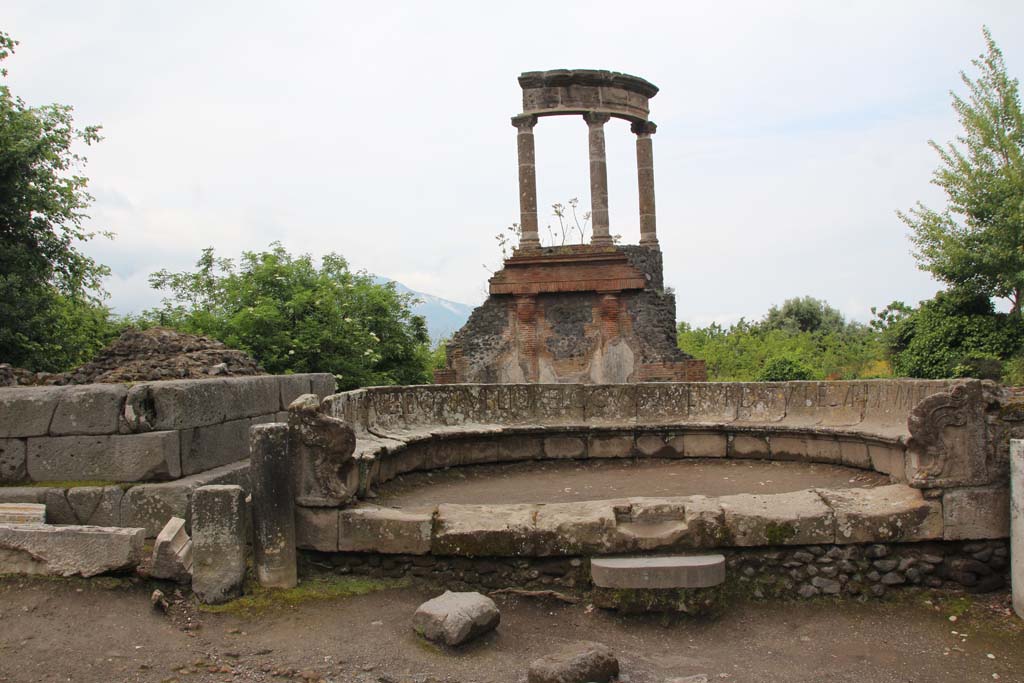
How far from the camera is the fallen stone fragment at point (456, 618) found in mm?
4438

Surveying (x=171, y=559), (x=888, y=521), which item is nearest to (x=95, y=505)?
(x=171, y=559)

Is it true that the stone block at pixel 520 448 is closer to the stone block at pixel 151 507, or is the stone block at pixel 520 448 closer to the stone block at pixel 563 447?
the stone block at pixel 563 447

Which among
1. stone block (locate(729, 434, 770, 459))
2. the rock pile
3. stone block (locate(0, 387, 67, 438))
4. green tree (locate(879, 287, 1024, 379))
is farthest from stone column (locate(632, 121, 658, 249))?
stone block (locate(0, 387, 67, 438))

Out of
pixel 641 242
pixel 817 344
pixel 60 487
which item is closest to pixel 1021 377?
pixel 641 242

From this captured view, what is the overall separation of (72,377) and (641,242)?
12.9 m

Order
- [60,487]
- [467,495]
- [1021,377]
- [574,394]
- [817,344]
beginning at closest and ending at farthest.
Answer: [60,487] → [467,495] → [574,394] → [1021,377] → [817,344]

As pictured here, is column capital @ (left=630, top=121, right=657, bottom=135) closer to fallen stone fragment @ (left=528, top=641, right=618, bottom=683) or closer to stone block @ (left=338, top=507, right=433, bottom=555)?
stone block @ (left=338, top=507, right=433, bottom=555)

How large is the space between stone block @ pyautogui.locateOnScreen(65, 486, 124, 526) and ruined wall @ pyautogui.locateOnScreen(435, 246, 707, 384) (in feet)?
34.1

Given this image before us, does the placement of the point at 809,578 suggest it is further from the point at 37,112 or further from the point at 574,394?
the point at 37,112

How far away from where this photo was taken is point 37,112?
12484mm

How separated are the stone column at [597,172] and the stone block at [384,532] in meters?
13.0

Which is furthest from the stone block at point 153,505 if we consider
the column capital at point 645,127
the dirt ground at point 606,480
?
the column capital at point 645,127

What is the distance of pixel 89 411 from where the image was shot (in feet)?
19.0

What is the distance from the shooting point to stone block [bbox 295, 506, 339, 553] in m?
5.28
